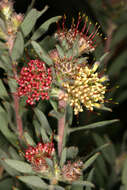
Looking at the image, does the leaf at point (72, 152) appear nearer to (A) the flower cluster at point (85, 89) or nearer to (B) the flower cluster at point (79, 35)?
(A) the flower cluster at point (85, 89)

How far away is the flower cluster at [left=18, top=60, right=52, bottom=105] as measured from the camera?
511 millimetres

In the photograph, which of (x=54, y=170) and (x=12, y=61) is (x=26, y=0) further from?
(x=54, y=170)

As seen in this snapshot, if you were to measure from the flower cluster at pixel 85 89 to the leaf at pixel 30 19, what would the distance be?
138 mm

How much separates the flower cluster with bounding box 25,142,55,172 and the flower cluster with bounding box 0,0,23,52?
9.3 inches

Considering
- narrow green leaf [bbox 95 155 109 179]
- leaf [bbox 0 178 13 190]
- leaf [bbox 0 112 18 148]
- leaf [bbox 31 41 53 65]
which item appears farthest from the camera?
narrow green leaf [bbox 95 155 109 179]

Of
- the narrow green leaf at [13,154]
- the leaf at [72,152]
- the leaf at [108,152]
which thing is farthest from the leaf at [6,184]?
the leaf at [108,152]

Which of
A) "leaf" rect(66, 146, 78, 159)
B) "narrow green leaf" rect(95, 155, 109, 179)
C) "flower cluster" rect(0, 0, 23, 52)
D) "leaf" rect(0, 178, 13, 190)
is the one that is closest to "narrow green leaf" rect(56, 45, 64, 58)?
"flower cluster" rect(0, 0, 23, 52)

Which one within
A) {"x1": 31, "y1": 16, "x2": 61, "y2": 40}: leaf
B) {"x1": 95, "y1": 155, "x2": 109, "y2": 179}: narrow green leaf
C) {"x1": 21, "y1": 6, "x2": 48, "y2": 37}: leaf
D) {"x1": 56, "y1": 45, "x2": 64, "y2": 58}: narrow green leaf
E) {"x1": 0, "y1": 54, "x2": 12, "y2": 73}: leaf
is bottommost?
{"x1": 95, "y1": 155, "x2": 109, "y2": 179}: narrow green leaf

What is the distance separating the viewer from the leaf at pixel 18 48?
50cm

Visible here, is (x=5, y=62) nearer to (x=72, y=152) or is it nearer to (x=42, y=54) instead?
(x=42, y=54)

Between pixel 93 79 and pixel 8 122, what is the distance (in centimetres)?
25

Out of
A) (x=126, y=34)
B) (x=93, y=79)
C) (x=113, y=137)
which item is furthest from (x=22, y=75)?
(x=126, y=34)

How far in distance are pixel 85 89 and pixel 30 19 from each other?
19 centimetres

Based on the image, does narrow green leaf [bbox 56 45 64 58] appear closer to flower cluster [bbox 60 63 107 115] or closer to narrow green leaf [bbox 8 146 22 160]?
flower cluster [bbox 60 63 107 115]
